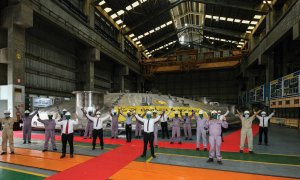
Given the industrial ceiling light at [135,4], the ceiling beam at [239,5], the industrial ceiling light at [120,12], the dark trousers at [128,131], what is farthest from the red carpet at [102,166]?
the industrial ceiling light at [120,12]

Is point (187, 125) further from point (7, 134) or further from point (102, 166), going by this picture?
point (7, 134)

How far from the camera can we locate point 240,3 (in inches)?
1107

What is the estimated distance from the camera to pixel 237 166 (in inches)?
319

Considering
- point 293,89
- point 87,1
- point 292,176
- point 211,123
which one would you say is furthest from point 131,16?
point 292,176

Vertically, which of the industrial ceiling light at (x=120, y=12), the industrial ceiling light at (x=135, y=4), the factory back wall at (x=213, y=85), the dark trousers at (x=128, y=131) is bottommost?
the dark trousers at (x=128, y=131)

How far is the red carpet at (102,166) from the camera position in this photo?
6.93 m

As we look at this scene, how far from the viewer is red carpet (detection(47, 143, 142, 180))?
273 inches

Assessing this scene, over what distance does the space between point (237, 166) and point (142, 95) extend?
1581cm

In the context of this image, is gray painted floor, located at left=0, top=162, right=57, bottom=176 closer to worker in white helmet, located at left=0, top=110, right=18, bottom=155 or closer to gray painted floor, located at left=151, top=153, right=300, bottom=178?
worker in white helmet, located at left=0, top=110, right=18, bottom=155

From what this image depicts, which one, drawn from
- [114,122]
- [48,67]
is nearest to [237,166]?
[114,122]

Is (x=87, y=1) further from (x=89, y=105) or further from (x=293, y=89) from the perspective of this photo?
(x=293, y=89)

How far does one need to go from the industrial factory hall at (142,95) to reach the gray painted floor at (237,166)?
39mm

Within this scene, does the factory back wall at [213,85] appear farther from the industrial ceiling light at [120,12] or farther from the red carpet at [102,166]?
the red carpet at [102,166]

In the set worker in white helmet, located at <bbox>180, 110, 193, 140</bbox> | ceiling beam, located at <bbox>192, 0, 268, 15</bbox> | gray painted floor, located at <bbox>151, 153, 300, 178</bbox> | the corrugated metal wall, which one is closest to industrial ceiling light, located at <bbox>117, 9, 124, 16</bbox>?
the corrugated metal wall
